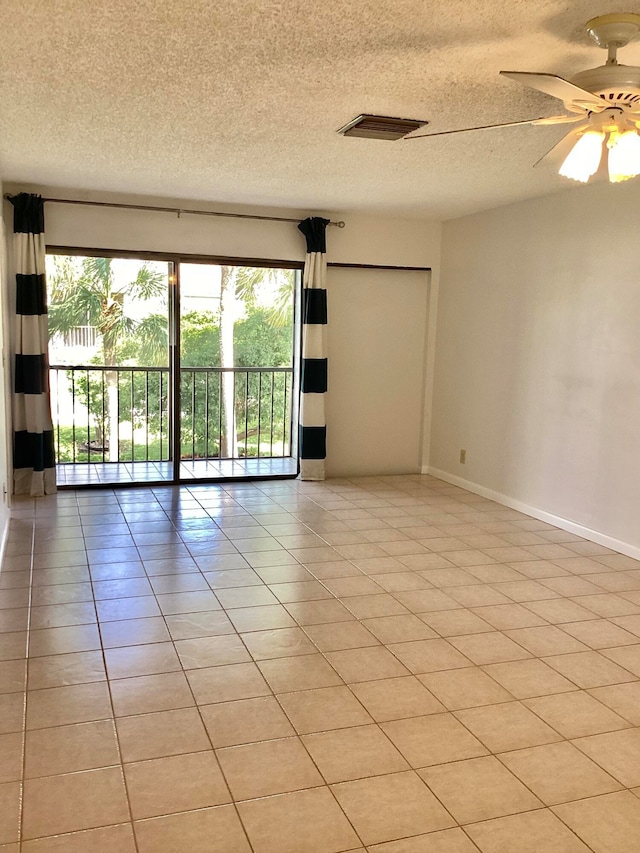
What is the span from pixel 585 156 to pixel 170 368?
13.1 ft

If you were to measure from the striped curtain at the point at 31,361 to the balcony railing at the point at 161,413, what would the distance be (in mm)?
892

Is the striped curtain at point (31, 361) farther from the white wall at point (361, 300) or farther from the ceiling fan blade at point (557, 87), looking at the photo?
the ceiling fan blade at point (557, 87)

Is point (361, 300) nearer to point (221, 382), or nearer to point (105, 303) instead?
point (221, 382)

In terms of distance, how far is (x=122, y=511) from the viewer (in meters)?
4.83

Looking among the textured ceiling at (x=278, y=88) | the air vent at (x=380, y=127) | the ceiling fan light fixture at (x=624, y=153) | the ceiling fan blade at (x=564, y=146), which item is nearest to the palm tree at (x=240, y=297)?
the textured ceiling at (x=278, y=88)

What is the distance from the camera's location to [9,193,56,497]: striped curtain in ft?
16.1

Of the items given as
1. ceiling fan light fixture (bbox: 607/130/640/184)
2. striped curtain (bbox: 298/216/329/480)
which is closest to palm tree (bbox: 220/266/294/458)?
striped curtain (bbox: 298/216/329/480)

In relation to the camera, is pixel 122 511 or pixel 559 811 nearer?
pixel 559 811

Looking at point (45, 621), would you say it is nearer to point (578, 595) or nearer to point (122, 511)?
point (122, 511)

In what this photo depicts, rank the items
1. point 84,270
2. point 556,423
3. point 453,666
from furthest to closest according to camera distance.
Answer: point 84,270 → point 556,423 → point 453,666

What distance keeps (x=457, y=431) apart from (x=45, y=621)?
3939 mm

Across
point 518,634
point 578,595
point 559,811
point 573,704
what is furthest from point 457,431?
point 559,811

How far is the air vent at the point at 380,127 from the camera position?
3.20 m

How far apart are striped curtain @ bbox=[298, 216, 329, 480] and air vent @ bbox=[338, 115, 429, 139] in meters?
2.23
